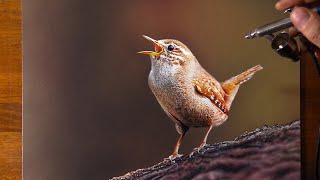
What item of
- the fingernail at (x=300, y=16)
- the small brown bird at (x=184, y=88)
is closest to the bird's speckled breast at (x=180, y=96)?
the small brown bird at (x=184, y=88)

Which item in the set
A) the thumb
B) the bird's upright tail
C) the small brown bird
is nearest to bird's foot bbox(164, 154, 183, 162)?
the small brown bird

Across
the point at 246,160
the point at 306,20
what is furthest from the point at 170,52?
the point at 306,20

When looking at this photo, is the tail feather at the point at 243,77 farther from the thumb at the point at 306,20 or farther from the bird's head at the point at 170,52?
the thumb at the point at 306,20

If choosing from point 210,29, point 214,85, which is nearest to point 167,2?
point 210,29

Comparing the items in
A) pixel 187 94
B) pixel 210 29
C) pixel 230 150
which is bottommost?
pixel 230 150

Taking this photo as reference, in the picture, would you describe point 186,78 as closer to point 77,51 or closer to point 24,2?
point 77,51

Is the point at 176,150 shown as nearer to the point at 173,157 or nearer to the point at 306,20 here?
the point at 173,157

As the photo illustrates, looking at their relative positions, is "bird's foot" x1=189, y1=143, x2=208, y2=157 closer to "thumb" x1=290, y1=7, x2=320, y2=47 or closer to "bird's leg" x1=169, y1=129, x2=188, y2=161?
"bird's leg" x1=169, y1=129, x2=188, y2=161

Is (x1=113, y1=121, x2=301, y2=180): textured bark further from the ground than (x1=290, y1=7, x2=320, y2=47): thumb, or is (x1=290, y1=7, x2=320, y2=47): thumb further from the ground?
(x1=290, y1=7, x2=320, y2=47): thumb
